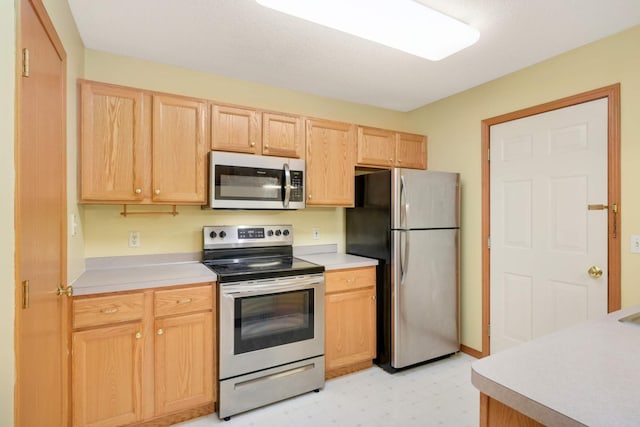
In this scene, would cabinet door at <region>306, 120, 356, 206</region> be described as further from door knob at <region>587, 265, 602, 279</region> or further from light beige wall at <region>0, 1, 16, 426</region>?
light beige wall at <region>0, 1, 16, 426</region>

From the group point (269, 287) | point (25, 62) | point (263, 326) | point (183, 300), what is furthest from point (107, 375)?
point (25, 62)

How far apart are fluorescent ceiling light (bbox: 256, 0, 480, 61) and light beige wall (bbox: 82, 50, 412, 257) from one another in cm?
125

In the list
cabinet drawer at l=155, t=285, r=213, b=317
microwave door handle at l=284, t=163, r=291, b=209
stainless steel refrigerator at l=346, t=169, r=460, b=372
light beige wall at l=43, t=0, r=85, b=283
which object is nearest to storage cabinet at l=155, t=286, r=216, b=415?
cabinet drawer at l=155, t=285, r=213, b=317

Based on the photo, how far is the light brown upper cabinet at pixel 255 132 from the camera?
2375mm

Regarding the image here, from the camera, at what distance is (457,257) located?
2920mm

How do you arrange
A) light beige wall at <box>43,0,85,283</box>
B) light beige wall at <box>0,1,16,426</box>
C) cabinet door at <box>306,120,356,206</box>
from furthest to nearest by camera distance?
cabinet door at <box>306,120,356,206</box> → light beige wall at <box>43,0,85,283</box> → light beige wall at <box>0,1,16,426</box>

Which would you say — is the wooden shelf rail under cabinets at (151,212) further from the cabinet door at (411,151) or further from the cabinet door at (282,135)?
the cabinet door at (411,151)

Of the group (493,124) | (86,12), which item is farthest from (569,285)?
(86,12)

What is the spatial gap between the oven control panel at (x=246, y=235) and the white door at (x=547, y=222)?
1775 mm

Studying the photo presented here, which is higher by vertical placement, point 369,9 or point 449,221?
point 369,9

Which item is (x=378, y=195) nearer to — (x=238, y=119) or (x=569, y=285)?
(x=238, y=119)

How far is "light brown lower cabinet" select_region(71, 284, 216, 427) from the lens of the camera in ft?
5.82

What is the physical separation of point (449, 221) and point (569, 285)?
93cm

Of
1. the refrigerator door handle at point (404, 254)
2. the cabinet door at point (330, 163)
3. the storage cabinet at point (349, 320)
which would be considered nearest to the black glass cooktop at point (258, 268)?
the storage cabinet at point (349, 320)
